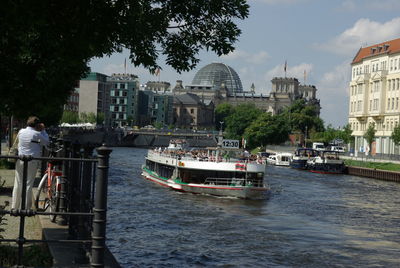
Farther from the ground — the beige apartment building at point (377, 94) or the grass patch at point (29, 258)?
the beige apartment building at point (377, 94)

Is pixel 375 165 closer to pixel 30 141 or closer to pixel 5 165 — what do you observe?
pixel 5 165

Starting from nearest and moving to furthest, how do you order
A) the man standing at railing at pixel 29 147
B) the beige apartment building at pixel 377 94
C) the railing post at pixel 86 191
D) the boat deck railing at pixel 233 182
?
the railing post at pixel 86 191, the man standing at railing at pixel 29 147, the boat deck railing at pixel 233 182, the beige apartment building at pixel 377 94

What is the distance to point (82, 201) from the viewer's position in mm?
13328

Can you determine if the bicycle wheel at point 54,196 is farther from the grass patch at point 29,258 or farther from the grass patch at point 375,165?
the grass patch at point 375,165

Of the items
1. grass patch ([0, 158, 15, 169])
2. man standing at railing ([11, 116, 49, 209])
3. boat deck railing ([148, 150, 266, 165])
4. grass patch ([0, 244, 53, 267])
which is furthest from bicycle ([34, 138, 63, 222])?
boat deck railing ([148, 150, 266, 165])

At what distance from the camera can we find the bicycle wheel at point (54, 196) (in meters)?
16.4

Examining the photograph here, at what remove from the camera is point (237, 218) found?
1533 inches

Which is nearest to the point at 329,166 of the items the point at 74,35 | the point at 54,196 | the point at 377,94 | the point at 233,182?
the point at 377,94

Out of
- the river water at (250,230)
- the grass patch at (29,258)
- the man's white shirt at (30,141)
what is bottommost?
the river water at (250,230)

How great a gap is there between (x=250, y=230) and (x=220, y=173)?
19.6 metres

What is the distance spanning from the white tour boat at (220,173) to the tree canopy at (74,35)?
123 feet

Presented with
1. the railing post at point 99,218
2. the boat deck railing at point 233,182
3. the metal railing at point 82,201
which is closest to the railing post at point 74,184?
the metal railing at point 82,201

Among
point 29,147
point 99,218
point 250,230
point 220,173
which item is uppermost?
point 29,147

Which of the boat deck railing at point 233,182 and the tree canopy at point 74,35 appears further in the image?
the boat deck railing at point 233,182
